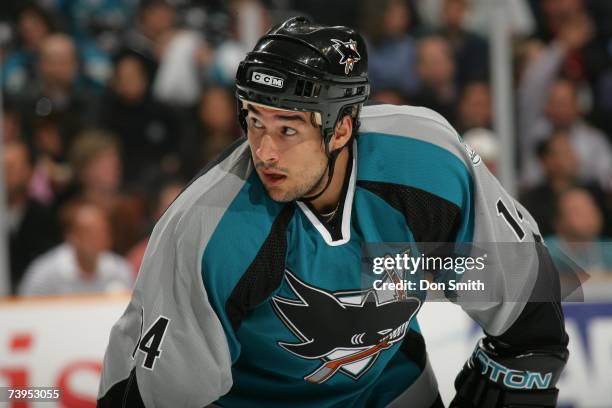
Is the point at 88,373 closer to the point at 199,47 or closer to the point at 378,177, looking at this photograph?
the point at 378,177

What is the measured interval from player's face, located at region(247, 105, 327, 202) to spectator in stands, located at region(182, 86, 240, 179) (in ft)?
8.96

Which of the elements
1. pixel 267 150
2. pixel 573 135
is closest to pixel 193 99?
pixel 573 135

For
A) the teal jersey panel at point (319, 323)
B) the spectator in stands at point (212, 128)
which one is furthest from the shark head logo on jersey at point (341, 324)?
the spectator in stands at point (212, 128)

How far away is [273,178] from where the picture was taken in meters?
2.12

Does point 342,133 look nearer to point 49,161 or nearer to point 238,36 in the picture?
point 238,36

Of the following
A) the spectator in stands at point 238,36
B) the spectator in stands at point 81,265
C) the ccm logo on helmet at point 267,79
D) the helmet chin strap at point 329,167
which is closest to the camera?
the ccm logo on helmet at point 267,79

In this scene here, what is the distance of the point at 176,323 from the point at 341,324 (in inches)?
16.6

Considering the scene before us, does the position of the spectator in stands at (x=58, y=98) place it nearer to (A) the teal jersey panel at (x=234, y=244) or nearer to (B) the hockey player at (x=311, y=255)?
(B) the hockey player at (x=311, y=255)

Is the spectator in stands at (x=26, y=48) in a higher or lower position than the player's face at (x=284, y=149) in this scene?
lower

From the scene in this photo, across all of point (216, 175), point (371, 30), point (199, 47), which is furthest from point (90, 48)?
point (216, 175)

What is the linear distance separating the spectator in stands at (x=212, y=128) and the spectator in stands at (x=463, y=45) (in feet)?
4.10

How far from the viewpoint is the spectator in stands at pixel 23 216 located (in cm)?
458

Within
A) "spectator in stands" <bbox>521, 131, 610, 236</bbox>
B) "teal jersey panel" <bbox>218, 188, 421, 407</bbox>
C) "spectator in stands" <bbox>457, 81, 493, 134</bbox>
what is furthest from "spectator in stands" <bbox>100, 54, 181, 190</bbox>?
"teal jersey panel" <bbox>218, 188, 421, 407</bbox>

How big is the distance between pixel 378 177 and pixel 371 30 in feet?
9.99
